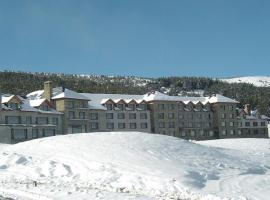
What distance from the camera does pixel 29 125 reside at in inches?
3000

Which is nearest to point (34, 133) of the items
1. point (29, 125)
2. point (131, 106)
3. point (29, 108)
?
point (29, 125)

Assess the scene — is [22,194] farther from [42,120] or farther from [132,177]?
[42,120]

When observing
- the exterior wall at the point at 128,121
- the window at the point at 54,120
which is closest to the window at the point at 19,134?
the window at the point at 54,120

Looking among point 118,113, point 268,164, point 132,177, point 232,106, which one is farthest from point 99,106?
point 132,177

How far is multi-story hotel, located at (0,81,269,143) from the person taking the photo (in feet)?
253

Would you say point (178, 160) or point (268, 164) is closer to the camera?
point (178, 160)

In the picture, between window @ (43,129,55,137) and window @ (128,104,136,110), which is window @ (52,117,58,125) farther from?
window @ (128,104,136,110)

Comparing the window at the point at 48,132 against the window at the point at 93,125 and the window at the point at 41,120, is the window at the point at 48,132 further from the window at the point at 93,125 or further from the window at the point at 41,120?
the window at the point at 93,125

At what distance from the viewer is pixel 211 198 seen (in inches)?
802

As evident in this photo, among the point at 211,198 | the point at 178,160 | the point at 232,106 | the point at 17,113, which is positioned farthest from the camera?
the point at 232,106

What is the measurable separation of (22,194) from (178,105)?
89.1 metres

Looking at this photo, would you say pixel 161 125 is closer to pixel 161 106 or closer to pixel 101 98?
pixel 161 106

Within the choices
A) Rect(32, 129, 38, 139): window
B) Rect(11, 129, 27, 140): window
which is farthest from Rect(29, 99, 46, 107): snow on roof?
Rect(11, 129, 27, 140): window

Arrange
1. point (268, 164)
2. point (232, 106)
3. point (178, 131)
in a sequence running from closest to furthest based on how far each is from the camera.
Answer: point (268, 164) → point (178, 131) → point (232, 106)
